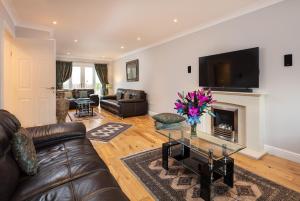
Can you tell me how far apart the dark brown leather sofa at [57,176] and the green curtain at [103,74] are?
7197mm

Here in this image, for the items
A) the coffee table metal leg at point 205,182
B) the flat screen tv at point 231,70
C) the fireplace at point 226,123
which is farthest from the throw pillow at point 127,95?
the coffee table metal leg at point 205,182

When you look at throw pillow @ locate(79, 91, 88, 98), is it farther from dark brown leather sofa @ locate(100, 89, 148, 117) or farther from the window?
dark brown leather sofa @ locate(100, 89, 148, 117)

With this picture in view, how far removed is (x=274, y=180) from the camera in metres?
2.00

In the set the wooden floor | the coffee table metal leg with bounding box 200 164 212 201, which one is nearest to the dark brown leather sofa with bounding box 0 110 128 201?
the wooden floor

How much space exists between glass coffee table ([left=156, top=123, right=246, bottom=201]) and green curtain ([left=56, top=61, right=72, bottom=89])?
6.97 m

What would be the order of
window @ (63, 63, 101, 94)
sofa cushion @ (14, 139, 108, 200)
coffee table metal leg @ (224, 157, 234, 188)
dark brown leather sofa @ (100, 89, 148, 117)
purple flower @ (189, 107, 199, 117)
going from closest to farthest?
sofa cushion @ (14, 139, 108, 200)
coffee table metal leg @ (224, 157, 234, 188)
purple flower @ (189, 107, 199, 117)
dark brown leather sofa @ (100, 89, 148, 117)
window @ (63, 63, 101, 94)

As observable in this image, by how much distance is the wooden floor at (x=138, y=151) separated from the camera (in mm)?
1904

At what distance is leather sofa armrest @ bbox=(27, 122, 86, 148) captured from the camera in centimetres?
186

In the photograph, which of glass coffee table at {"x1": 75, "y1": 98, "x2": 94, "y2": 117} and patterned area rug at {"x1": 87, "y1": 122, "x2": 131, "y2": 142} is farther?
glass coffee table at {"x1": 75, "y1": 98, "x2": 94, "y2": 117}

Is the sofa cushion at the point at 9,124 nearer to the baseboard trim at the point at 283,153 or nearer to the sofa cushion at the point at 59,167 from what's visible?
the sofa cushion at the point at 59,167

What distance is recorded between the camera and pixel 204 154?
6.72 feet

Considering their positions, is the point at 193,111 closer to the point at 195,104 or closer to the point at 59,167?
the point at 195,104

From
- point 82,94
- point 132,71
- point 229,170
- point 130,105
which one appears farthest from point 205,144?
point 82,94

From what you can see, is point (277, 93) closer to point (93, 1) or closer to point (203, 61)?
point (203, 61)
